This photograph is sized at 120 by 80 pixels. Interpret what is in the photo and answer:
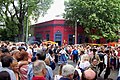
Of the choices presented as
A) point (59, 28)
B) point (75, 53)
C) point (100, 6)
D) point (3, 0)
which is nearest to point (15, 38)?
point (59, 28)

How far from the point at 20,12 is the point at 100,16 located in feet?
41.9

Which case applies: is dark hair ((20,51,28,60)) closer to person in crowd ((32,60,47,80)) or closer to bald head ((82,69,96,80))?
person in crowd ((32,60,47,80))

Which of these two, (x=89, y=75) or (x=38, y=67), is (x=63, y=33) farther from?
(x=89, y=75)

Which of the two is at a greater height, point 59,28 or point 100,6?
point 100,6

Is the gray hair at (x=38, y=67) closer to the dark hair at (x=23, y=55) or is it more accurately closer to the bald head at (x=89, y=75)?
the dark hair at (x=23, y=55)

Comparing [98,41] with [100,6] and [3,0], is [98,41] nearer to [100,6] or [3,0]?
[100,6]

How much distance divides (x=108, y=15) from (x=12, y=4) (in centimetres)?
1547

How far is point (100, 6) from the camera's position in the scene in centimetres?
5631

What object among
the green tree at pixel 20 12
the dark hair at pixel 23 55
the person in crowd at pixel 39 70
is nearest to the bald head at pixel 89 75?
the person in crowd at pixel 39 70

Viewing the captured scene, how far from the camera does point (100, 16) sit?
187 feet

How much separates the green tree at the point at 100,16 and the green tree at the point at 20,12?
5.35m

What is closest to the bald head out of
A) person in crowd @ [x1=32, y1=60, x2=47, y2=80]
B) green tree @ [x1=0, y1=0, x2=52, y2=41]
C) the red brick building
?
person in crowd @ [x1=32, y1=60, x2=47, y2=80]

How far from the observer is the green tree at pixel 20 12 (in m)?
54.7

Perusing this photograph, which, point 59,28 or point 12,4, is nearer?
point 12,4
